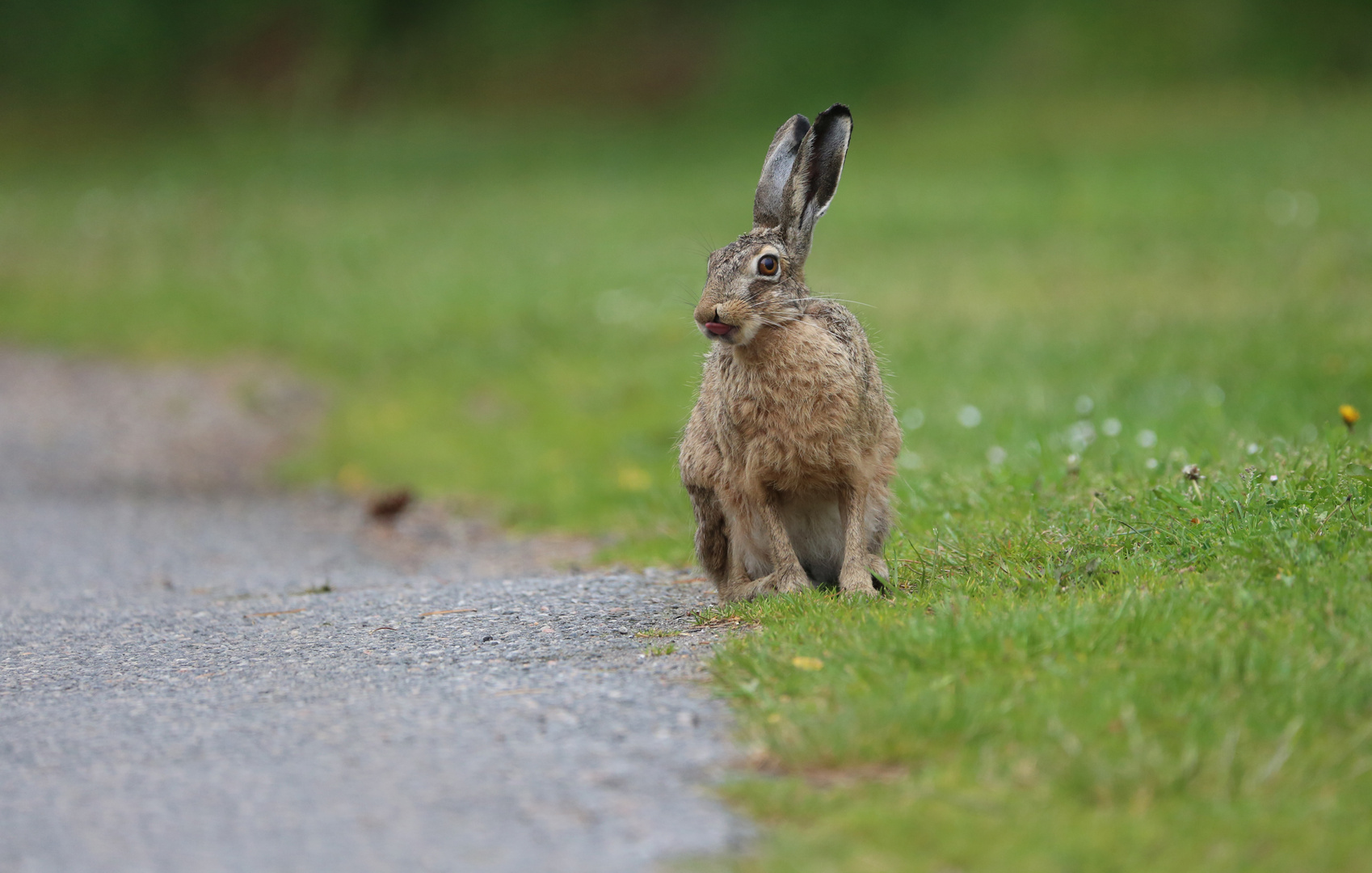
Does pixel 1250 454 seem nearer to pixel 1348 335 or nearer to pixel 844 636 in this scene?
pixel 844 636

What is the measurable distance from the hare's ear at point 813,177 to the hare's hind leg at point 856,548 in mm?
1005

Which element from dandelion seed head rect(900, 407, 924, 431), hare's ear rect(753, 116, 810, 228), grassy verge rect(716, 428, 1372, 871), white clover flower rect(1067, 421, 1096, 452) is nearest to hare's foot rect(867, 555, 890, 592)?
grassy verge rect(716, 428, 1372, 871)

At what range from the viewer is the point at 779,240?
19.4 feet

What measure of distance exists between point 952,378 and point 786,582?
5810 mm

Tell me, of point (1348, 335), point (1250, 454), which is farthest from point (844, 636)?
point (1348, 335)

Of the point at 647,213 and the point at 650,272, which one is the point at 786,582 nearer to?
the point at 650,272

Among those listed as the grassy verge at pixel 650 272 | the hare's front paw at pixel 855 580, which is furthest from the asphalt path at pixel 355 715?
the grassy verge at pixel 650 272

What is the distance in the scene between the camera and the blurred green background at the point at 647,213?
35.8ft

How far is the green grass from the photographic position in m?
3.92

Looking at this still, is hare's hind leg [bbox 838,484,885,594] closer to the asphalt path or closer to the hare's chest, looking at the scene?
the hare's chest

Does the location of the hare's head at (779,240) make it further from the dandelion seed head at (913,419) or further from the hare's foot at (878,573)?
the dandelion seed head at (913,419)

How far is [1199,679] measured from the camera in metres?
4.30

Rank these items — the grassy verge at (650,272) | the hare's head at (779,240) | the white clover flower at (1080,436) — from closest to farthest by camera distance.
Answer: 1. the hare's head at (779,240)
2. the white clover flower at (1080,436)
3. the grassy verge at (650,272)

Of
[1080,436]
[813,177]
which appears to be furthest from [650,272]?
[813,177]
